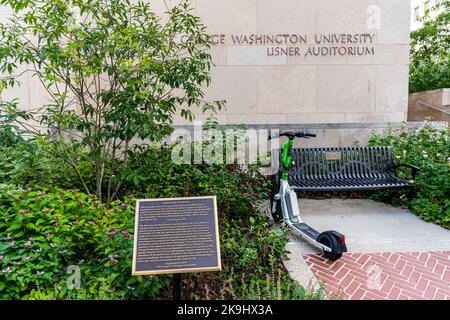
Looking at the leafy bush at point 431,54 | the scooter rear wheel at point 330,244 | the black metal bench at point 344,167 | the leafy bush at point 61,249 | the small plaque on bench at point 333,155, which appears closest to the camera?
the leafy bush at point 61,249

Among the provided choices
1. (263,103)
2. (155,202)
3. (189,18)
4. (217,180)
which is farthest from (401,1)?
(155,202)

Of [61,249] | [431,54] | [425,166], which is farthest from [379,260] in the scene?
[431,54]

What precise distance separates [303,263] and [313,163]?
248 centimetres

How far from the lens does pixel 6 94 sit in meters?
7.05

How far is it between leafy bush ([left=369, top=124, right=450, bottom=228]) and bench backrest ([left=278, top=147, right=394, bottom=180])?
39 centimetres

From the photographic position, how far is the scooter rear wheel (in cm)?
338

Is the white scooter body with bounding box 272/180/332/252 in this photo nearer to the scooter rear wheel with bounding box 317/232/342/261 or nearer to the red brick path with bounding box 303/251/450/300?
the scooter rear wheel with bounding box 317/232/342/261

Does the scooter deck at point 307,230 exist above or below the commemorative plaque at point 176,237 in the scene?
below

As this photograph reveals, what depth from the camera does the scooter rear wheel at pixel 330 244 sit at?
3379 mm

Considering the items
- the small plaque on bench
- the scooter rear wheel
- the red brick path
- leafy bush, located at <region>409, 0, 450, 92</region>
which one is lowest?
the red brick path

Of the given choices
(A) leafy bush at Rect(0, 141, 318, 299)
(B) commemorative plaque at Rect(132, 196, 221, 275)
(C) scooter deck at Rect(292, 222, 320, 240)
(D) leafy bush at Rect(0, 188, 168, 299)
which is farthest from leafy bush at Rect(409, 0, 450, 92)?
(D) leafy bush at Rect(0, 188, 168, 299)

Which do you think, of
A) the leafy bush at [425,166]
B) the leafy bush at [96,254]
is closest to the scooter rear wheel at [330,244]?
the leafy bush at [96,254]

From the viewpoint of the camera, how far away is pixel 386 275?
3199mm

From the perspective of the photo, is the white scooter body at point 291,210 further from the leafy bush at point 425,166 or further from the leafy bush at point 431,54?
the leafy bush at point 431,54
